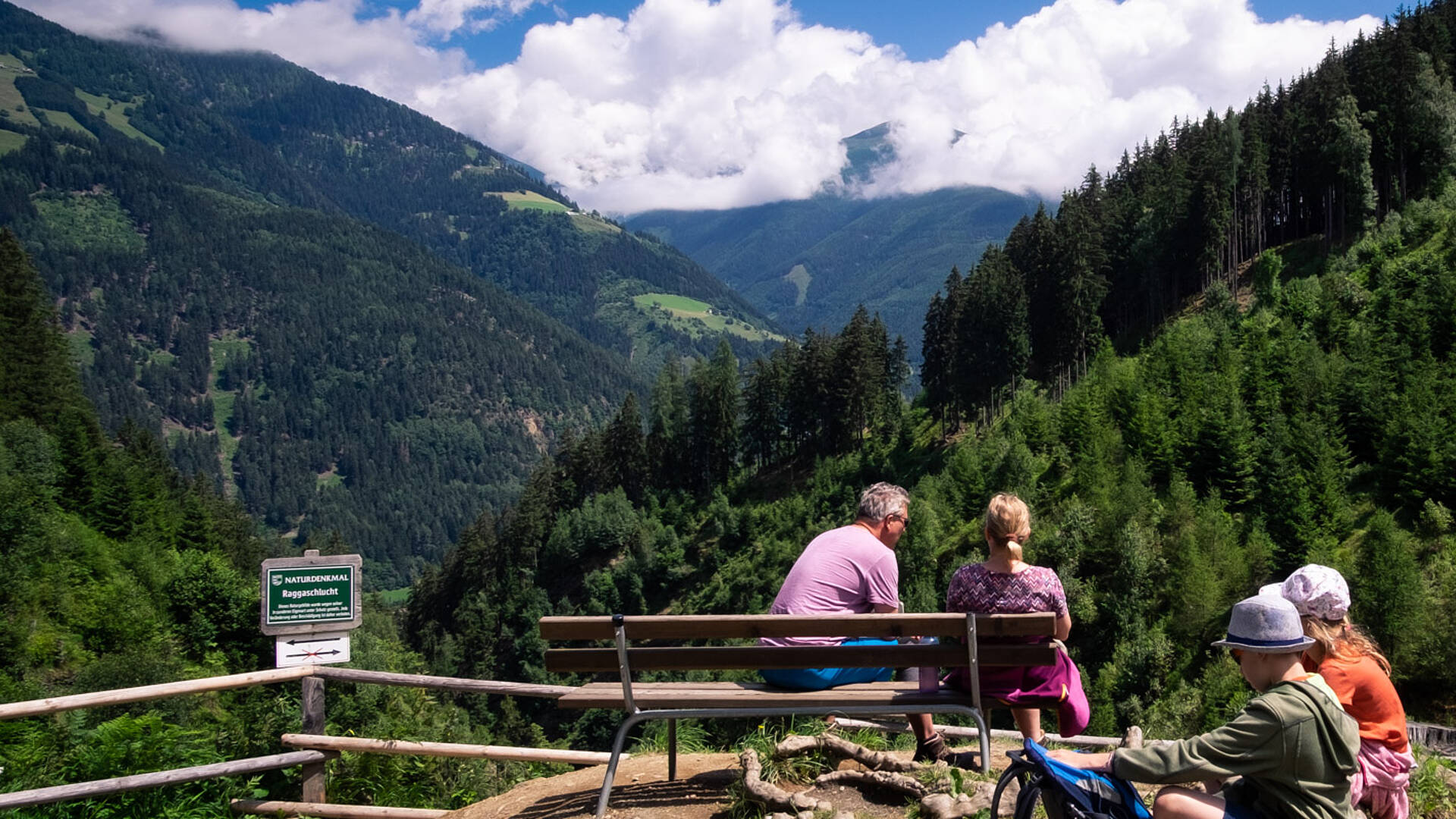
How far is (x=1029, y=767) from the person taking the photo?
16.6 ft

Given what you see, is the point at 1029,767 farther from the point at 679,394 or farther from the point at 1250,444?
the point at 679,394

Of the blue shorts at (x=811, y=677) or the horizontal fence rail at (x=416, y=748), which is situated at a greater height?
the blue shorts at (x=811, y=677)

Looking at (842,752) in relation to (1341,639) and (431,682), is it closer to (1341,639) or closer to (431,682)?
(1341,639)

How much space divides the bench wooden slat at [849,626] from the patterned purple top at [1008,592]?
252 millimetres

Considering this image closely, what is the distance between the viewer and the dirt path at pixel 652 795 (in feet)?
22.0

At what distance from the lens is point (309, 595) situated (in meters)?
8.30

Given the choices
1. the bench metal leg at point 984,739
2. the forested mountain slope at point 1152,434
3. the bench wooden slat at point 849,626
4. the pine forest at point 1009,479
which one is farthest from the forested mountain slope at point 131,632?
the forested mountain slope at point 1152,434

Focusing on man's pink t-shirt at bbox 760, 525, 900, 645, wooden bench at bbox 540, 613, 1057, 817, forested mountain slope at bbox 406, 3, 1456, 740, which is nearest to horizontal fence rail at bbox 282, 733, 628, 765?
wooden bench at bbox 540, 613, 1057, 817

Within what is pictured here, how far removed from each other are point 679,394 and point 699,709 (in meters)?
96.5

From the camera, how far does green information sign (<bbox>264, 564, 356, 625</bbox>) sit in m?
8.15

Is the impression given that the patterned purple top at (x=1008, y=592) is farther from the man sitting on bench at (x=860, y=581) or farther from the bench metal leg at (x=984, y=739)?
the bench metal leg at (x=984, y=739)

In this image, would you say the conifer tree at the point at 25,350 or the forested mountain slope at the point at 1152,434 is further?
the conifer tree at the point at 25,350

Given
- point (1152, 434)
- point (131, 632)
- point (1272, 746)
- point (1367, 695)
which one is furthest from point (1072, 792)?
point (1152, 434)

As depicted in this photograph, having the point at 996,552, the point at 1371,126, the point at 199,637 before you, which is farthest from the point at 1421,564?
the point at 1371,126
